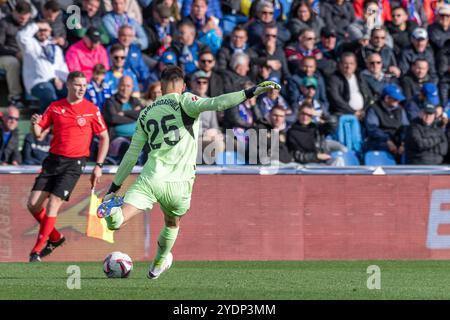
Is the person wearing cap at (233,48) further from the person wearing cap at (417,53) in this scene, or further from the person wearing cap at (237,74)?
the person wearing cap at (417,53)

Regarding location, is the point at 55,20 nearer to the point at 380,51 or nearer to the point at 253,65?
the point at 253,65

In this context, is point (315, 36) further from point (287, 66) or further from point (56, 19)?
point (56, 19)

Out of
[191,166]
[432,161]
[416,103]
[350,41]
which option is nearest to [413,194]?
[432,161]

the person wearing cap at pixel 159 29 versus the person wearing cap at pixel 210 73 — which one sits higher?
the person wearing cap at pixel 159 29

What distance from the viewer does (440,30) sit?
20.8m

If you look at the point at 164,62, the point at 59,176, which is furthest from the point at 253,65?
the point at 59,176

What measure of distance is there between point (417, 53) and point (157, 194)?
10280 millimetres

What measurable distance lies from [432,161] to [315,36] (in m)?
3.68

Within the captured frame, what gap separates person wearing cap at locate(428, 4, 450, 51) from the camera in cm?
2067

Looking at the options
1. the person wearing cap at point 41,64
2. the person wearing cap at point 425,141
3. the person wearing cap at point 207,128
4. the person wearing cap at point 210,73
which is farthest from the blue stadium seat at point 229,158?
the person wearing cap at point 425,141

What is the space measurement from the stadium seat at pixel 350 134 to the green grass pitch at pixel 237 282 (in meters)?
3.57

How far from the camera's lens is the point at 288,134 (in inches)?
694

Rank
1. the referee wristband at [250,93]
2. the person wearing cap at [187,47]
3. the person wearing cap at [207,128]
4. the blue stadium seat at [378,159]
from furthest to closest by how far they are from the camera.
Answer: the person wearing cap at [187,47] < the blue stadium seat at [378,159] < the person wearing cap at [207,128] < the referee wristband at [250,93]

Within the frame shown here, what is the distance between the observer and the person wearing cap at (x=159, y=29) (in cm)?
1916
